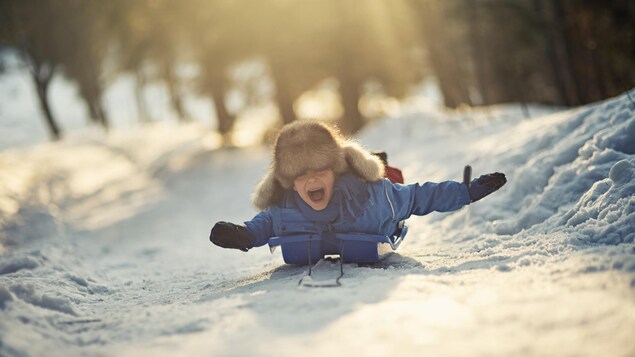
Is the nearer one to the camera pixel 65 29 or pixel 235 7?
pixel 235 7

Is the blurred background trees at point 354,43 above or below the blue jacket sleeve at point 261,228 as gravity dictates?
above

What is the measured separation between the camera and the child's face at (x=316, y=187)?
3.58m

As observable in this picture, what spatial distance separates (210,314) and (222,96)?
14.4 metres

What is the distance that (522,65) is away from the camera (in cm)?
2159

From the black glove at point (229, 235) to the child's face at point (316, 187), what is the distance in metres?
0.46

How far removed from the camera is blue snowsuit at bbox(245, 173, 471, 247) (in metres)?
3.67

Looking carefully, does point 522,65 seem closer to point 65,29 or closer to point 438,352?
point 65,29

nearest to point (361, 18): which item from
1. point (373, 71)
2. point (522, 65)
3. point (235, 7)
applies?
point (373, 71)

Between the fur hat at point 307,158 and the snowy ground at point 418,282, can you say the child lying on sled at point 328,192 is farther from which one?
the snowy ground at point 418,282

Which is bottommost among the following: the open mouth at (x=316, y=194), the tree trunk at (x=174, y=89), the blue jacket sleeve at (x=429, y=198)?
the blue jacket sleeve at (x=429, y=198)

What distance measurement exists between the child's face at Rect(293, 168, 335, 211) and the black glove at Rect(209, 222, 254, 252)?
46cm

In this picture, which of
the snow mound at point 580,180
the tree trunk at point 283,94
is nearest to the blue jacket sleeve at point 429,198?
the snow mound at point 580,180

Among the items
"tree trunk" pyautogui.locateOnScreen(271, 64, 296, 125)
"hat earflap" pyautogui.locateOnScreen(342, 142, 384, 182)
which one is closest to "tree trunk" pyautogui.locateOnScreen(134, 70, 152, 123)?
"tree trunk" pyautogui.locateOnScreen(271, 64, 296, 125)

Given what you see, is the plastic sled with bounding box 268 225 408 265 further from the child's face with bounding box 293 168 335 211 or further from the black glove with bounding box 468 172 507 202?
the black glove with bounding box 468 172 507 202
